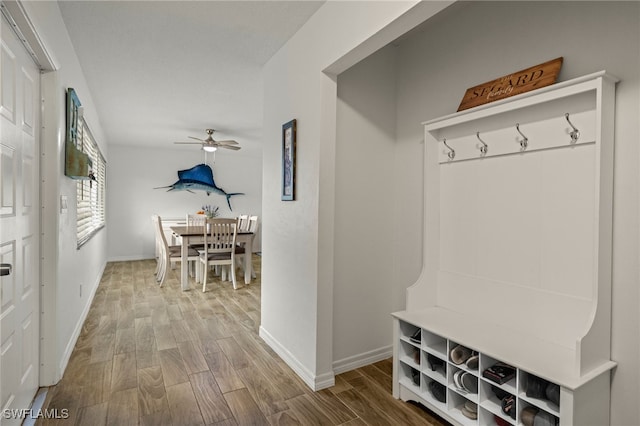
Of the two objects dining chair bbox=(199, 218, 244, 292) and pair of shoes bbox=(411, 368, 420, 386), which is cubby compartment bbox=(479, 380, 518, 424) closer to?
pair of shoes bbox=(411, 368, 420, 386)

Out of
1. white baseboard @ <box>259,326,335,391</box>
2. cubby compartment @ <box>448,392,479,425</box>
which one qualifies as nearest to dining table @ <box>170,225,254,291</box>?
white baseboard @ <box>259,326,335,391</box>

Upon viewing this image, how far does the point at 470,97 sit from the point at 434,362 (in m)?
1.52

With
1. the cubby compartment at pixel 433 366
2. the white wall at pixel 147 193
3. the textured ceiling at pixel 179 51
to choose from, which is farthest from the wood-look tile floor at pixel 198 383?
the white wall at pixel 147 193

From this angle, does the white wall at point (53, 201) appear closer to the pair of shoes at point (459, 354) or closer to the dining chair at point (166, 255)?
the pair of shoes at point (459, 354)

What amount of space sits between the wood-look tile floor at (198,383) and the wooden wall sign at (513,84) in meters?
1.76

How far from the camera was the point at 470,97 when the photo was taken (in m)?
1.92

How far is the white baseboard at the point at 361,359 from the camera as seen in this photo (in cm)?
232

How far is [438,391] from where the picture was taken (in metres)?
1.82

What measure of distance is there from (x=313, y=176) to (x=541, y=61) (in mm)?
1354

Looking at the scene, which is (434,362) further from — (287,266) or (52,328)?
(52,328)

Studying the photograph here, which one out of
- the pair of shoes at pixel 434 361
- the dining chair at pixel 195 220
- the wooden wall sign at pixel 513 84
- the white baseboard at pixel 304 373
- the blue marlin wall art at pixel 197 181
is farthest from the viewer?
the blue marlin wall art at pixel 197 181

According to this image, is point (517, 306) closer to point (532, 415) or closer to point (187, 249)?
point (532, 415)

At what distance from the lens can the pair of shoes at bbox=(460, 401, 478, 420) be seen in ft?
5.41

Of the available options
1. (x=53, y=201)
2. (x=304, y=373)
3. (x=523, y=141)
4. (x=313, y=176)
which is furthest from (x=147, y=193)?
(x=523, y=141)
